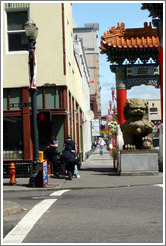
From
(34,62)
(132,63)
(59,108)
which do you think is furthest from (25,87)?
(132,63)

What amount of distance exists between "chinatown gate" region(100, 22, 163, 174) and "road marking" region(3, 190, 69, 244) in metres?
14.0

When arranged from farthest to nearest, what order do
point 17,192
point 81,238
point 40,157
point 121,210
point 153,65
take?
point 153,65, point 40,157, point 17,192, point 121,210, point 81,238

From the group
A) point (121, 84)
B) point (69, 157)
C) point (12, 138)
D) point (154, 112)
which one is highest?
point (121, 84)

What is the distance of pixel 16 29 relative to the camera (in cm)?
2239

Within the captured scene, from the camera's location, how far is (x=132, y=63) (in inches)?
1043

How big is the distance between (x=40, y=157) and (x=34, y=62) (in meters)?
3.35

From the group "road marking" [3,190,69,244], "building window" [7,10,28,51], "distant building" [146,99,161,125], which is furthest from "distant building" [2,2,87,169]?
"distant building" [146,99,161,125]

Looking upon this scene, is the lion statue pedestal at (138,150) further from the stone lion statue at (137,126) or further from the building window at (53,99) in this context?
the building window at (53,99)

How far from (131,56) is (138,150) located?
293 inches

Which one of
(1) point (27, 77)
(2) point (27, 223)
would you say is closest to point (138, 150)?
(1) point (27, 77)

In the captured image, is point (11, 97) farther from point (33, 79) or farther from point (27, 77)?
point (33, 79)

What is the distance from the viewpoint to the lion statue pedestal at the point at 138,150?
68.1 ft

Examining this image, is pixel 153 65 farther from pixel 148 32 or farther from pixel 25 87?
pixel 25 87

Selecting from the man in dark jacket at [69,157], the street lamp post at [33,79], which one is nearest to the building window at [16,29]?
the street lamp post at [33,79]
